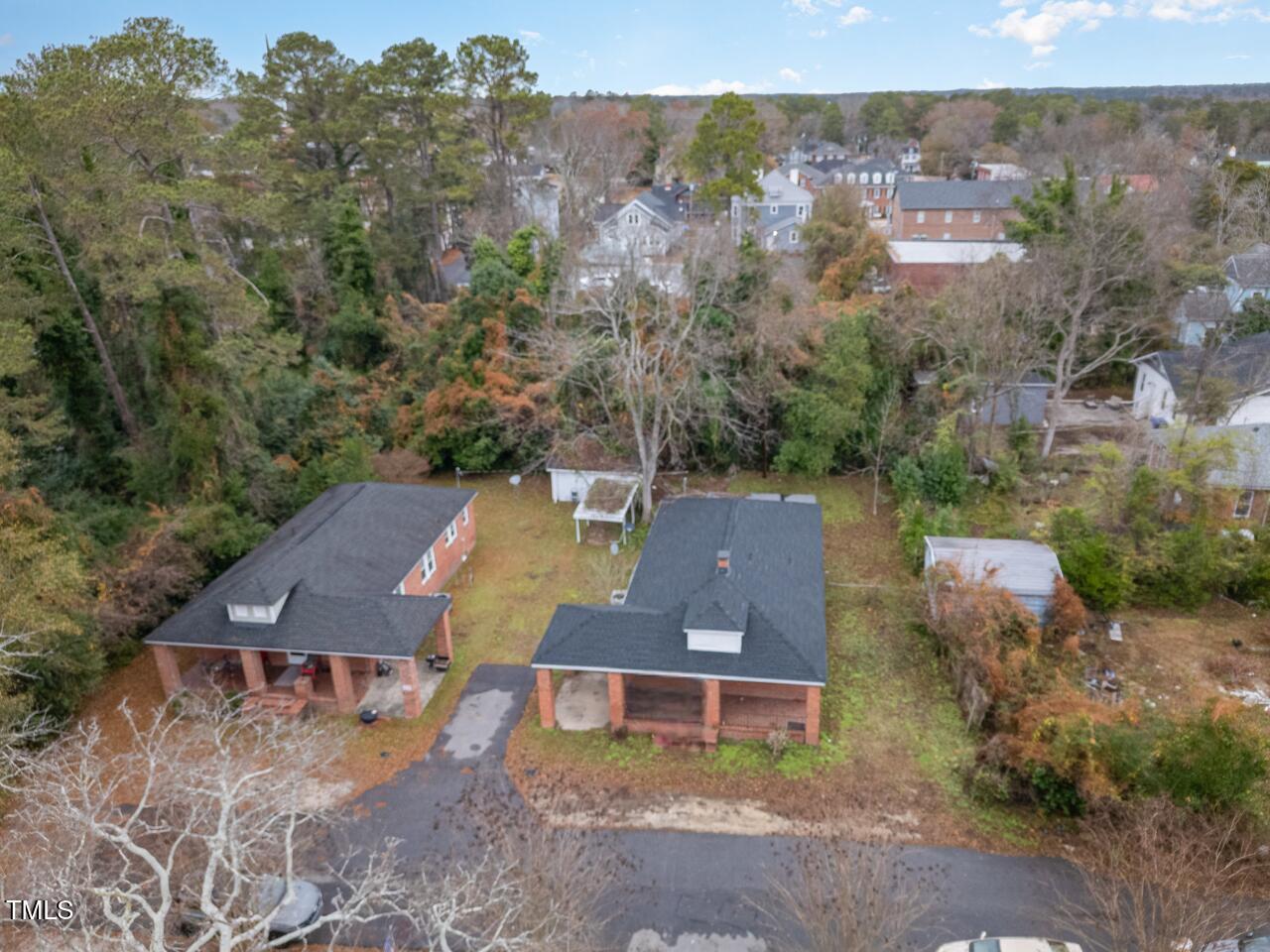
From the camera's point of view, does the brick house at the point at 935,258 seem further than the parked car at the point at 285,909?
Yes

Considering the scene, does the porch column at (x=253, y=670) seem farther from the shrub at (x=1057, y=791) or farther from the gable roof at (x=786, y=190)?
the gable roof at (x=786, y=190)

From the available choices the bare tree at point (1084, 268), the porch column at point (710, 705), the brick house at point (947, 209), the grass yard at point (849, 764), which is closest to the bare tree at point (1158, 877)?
the grass yard at point (849, 764)

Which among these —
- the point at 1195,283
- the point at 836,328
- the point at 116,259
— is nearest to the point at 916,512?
the point at 836,328

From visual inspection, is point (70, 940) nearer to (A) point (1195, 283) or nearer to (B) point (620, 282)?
(B) point (620, 282)

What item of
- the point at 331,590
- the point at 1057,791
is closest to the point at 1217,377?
the point at 1057,791

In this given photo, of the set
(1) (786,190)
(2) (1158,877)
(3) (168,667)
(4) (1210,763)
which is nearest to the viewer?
(2) (1158,877)

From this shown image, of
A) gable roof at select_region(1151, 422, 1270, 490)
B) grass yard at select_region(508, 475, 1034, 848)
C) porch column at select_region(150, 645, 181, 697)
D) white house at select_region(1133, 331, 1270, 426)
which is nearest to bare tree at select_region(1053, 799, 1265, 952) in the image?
grass yard at select_region(508, 475, 1034, 848)

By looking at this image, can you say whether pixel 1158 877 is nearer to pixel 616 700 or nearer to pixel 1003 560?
pixel 616 700
